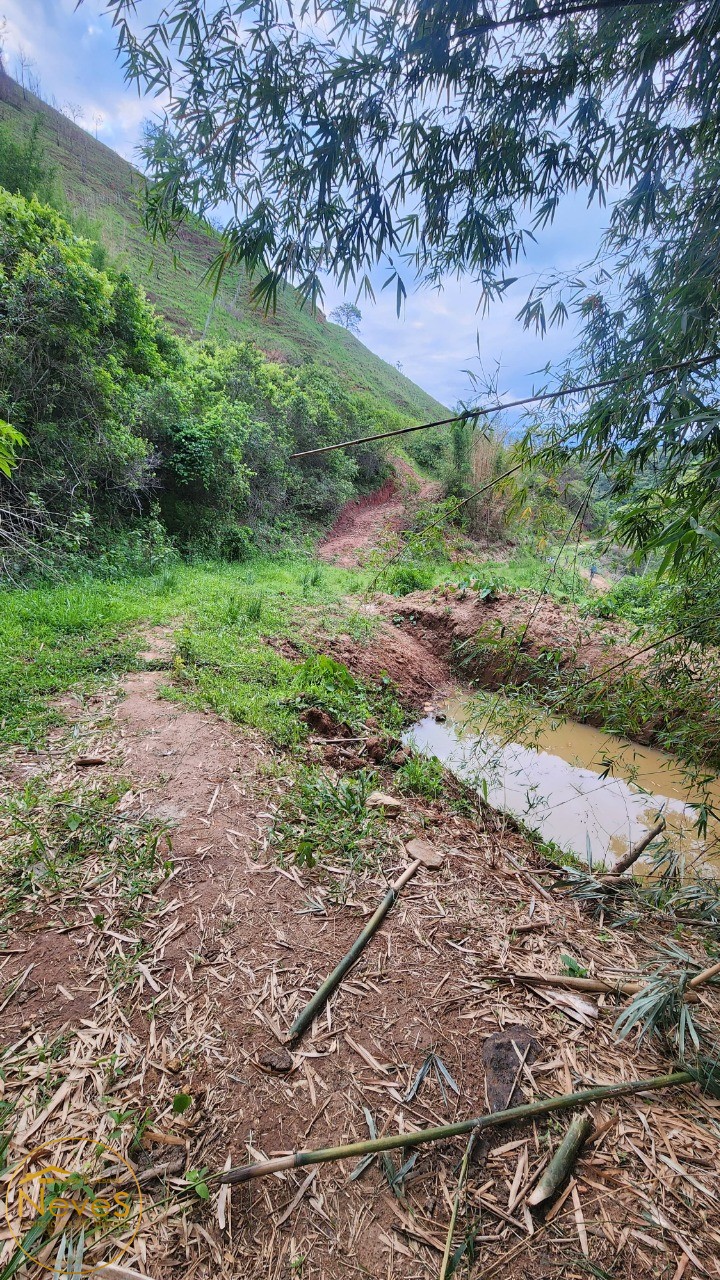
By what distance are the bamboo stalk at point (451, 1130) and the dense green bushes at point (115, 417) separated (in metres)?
5.09

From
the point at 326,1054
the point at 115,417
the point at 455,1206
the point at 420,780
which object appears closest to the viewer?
the point at 455,1206

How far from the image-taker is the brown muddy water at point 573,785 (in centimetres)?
312

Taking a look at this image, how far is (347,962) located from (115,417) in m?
6.94

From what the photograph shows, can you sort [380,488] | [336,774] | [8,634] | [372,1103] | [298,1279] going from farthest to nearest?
1. [380,488]
2. [8,634]
3. [336,774]
4. [372,1103]
5. [298,1279]

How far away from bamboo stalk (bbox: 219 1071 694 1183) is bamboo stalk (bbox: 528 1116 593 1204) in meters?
0.04

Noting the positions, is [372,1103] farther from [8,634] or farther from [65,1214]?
[8,634]

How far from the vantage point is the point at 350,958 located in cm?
162

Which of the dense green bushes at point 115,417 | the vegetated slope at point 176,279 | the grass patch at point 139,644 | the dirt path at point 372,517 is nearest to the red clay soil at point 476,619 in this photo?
the grass patch at point 139,644

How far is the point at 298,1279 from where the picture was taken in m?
0.93

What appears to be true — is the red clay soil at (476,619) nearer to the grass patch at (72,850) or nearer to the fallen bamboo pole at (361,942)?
the fallen bamboo pole at (361,942)

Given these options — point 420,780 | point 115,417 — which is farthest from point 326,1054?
point 115,417

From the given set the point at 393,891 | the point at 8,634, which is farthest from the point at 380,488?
the point at 393,891

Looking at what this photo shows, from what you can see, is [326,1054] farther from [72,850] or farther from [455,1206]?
[72,850]

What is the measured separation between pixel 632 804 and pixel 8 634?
5.21 m
